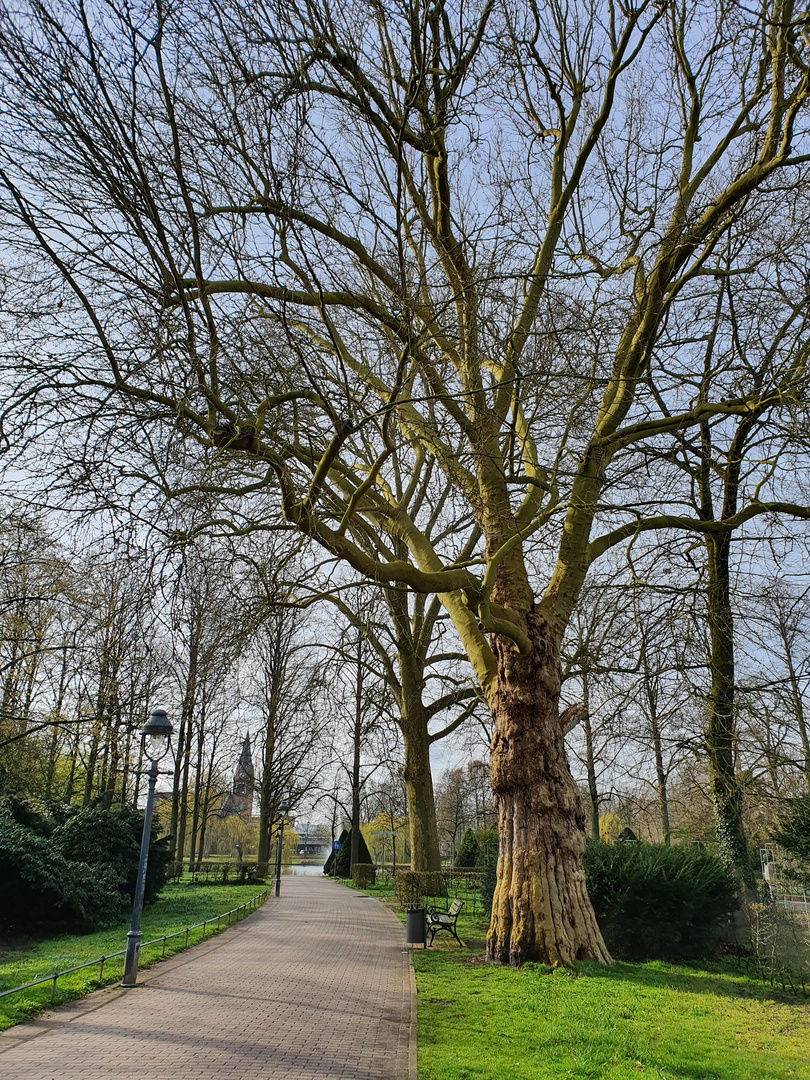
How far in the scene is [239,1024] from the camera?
7.63 metres

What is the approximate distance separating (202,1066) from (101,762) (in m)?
26.1

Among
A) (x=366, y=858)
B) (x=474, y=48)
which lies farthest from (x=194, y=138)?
(x=366, y=858)

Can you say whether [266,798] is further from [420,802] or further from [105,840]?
[105,840]

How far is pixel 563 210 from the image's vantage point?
11.8 meters

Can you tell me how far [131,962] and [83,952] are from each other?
139 inches

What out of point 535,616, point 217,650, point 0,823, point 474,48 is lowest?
point 0,823

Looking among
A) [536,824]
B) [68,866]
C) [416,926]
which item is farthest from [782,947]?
[68,866]

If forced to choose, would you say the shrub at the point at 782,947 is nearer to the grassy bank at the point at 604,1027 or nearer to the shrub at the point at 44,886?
the grassy bank at the point at 604,1027

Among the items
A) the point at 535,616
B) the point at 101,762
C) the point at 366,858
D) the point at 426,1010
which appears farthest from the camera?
the point at 366,858

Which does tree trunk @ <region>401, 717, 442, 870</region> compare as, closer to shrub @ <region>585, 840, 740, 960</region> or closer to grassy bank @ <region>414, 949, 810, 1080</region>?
shrub @ <region>585, 840, 740, 960</region>

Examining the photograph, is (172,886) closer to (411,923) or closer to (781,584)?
(411,923)

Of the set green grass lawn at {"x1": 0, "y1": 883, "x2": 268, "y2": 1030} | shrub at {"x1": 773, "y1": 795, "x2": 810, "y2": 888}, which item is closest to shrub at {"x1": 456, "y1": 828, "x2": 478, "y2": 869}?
green grass lawn at {"x1": 0, "y1": 883, "x2": 268, "y2": 1030}

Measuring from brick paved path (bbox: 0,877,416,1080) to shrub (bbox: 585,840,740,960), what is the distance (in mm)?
3772

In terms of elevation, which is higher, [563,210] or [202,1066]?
[563,210]
